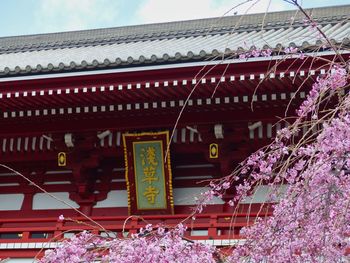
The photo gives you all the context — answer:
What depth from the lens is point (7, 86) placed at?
830cm

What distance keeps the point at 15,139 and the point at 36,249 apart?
157cm

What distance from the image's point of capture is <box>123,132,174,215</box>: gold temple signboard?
8.56 meters

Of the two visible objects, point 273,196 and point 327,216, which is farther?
point 273,196

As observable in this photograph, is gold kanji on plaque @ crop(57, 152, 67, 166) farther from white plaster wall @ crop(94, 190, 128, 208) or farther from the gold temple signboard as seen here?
the gold temple signboard

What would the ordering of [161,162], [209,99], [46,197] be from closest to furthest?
[209,99], [161,162], [46,197]

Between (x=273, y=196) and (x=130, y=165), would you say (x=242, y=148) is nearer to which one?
(x=130, y=165)

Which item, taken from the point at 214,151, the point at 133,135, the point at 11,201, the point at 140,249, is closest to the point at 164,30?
the point at 11,201

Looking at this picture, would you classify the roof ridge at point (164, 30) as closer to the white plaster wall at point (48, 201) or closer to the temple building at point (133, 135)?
the temple building at point (133, 135)

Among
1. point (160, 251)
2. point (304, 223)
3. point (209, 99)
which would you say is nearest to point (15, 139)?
point (209, 99)

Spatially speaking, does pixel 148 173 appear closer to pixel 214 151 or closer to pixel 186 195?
pixel 186 195

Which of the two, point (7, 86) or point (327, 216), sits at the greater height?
point (7, 86)

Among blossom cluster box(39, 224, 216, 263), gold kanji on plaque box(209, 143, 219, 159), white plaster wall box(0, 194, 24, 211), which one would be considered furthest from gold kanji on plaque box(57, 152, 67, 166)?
blossom cluster box(39, 224, 216, 263)

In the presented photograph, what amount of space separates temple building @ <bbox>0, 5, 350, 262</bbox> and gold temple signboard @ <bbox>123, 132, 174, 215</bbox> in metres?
0.01

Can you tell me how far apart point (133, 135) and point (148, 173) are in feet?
1.68
